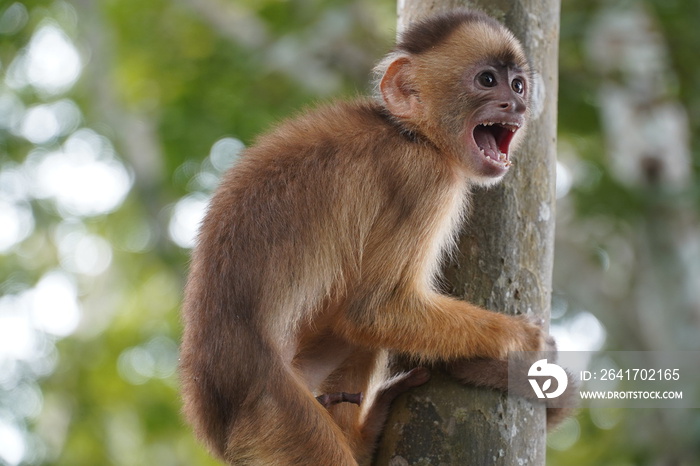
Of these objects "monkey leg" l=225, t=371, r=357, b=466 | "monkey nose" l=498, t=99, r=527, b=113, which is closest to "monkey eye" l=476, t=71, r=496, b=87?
"monkey nose" l=498, t=99, r=527, b=113

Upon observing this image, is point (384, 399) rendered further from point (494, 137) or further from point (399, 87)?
point (399, 87)

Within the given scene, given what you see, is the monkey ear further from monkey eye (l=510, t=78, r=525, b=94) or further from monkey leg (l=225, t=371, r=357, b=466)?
monkey leg (l=225, t=371, r=357, b=466)

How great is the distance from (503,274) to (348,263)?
34.5 inches

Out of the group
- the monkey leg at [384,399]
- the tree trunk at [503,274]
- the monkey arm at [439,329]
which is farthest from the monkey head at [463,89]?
the monkey leg at [384,399]

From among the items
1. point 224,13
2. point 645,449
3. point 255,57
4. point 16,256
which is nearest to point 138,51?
point 224,13

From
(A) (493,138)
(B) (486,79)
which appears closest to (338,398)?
(A) (493,138)

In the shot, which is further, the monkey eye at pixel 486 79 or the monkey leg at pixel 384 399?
the monkey eye at pixel 486 79

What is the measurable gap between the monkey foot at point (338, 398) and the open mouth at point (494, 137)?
1732 millimetres

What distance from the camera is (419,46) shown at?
534 cm

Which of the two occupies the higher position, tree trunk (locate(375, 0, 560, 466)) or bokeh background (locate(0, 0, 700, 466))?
bokeh background (locate(0, 0, 700, 466))

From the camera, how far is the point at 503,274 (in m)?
4.44

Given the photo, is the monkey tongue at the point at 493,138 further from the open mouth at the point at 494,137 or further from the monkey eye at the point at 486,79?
the monkey eye at the point at 486,79

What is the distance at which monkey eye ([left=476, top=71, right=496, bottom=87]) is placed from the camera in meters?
5.30

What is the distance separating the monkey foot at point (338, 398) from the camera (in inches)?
189
